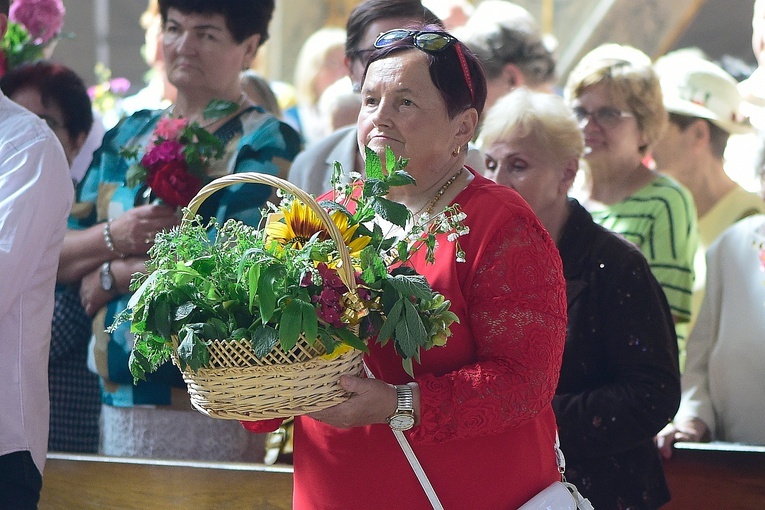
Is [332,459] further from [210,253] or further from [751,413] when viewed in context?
[751,413]

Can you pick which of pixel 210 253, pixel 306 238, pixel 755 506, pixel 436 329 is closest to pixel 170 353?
pixel 210 253

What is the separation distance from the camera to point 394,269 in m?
1.98

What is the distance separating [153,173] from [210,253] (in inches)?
48.5

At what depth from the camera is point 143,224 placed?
10.5 feet

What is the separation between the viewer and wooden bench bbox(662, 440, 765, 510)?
3215mm

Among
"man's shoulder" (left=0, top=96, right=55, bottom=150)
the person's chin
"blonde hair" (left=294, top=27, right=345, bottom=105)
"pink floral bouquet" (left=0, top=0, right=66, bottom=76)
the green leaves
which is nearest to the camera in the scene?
the green leaves

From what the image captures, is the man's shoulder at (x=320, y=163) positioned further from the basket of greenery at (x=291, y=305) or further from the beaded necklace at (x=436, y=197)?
the basket of greenery at (x=291, y=305)

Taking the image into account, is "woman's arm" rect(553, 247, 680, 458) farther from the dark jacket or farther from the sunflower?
the sunflower

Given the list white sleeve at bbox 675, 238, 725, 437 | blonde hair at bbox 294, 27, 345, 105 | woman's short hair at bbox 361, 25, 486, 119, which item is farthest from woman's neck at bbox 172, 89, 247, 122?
blonde hair at bbox 294, 27, 345, 105

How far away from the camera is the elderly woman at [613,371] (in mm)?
2756

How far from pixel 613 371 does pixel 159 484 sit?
1358 mm

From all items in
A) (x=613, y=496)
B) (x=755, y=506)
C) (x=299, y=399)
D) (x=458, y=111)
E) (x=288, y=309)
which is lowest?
(x=755, y=506)

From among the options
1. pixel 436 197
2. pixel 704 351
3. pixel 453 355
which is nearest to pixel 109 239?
pixel 436 197

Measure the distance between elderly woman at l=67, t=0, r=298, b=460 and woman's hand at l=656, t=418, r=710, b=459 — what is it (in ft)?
4.12
